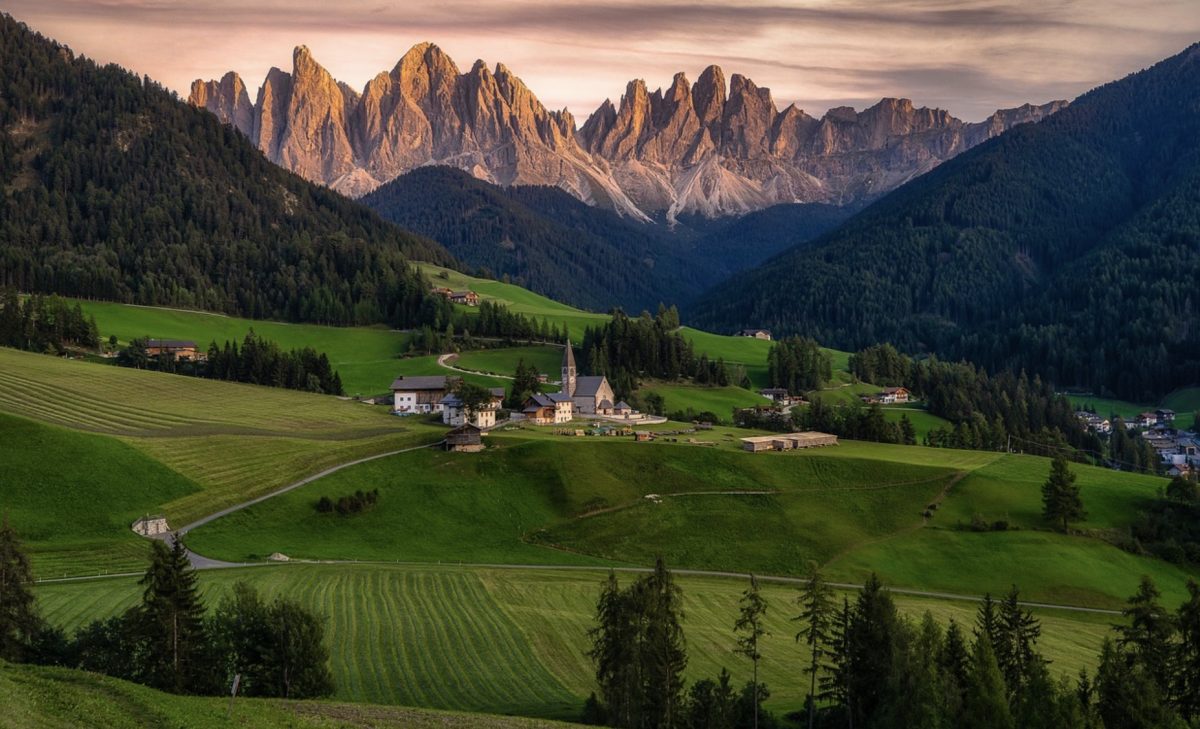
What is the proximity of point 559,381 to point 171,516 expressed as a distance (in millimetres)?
91754

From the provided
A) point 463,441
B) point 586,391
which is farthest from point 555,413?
point 463,441

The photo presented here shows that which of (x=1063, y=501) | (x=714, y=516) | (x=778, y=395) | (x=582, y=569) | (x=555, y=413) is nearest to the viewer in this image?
(x=582, y=569)

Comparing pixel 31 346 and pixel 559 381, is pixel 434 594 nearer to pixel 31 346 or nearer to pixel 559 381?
pixel 559 381

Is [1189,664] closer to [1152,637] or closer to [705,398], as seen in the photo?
[1152,637]

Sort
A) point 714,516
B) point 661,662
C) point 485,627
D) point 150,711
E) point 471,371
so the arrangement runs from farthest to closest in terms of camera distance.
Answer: point 471,371 → point 714,516 → point 485,627 → point 661,662 → point 150,711

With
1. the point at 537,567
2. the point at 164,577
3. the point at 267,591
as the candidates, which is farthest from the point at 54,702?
the point at 537,567

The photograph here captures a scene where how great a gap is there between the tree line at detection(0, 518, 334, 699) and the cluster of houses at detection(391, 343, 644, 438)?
79806 mm

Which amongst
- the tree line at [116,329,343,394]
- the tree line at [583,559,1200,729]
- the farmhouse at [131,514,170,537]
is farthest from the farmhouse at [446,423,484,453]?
the tree line at [583,559,1200,729]

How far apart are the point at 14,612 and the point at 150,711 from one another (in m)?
22.3

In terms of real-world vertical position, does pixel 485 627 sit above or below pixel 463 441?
below

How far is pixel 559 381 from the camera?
575 feet

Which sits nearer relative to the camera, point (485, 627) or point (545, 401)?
point (485, 627)

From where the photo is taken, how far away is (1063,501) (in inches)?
3915

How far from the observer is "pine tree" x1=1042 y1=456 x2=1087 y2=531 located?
99.4m
